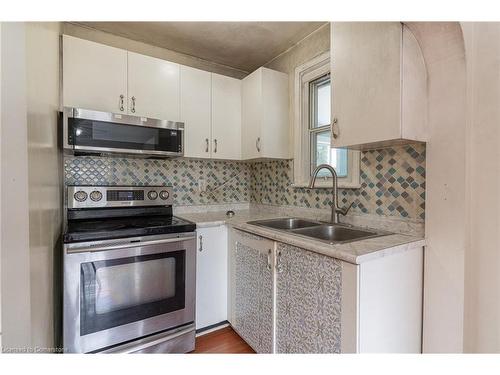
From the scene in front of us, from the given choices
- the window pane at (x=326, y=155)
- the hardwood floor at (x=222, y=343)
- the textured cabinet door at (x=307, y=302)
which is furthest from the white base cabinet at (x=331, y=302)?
the window pane at (x=326, y=155)

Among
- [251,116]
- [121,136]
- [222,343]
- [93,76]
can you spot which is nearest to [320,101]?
[251,116]

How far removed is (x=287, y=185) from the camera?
7.28 ft

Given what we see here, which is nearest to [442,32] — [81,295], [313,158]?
[313,158]

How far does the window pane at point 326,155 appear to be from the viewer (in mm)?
1807

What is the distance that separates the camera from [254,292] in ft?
5.26

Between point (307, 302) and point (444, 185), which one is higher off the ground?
point (444, 185)

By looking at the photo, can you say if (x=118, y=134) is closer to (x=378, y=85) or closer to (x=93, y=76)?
(x=93, y=76)

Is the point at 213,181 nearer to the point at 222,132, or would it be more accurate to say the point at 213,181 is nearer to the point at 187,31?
the point at 222,132

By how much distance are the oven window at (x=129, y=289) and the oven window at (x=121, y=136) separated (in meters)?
0.77

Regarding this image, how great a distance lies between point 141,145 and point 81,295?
100cm

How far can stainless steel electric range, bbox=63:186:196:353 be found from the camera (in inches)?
52.4

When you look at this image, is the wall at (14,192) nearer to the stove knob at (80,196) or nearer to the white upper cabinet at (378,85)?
the stove knob at (80,196)

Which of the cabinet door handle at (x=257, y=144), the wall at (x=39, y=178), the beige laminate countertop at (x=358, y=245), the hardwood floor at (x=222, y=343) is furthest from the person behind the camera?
the cabinet door handle at (x=257, y=144)

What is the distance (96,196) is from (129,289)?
777 millimetres
